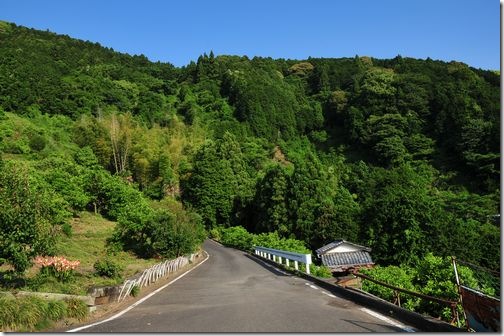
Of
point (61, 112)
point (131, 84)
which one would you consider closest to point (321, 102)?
point (131, 84)

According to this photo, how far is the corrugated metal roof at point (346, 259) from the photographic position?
27766mm

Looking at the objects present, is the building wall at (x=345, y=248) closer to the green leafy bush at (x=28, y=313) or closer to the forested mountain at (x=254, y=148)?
the forested mountain at (x=254, y=148)

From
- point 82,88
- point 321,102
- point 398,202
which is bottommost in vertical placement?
point 398,202

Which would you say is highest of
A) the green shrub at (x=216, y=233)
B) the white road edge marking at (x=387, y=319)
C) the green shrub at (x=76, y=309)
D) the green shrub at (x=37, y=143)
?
the green shrub at (x=37, y=143)

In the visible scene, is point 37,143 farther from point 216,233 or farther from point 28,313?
point 28,313

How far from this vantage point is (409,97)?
90938mm

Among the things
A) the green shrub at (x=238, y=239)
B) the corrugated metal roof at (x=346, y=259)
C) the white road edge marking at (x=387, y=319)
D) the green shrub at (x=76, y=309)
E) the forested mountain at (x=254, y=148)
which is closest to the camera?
the white road edge marking at (x=387, y=319)

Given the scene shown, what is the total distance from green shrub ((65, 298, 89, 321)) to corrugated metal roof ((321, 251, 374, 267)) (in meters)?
20.7

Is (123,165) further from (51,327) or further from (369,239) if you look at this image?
(51,327)

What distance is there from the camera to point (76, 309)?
8164 mm

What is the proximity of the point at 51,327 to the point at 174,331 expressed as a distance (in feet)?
7.85

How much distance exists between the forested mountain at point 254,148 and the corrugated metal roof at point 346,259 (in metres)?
5.82

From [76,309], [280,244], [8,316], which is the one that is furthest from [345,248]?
[8,316]

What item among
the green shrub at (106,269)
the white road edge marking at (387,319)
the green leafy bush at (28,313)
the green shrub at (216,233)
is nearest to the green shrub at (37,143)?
the green shrub at (216,233)
